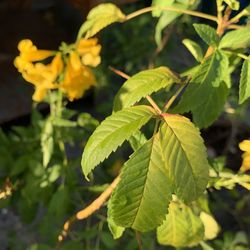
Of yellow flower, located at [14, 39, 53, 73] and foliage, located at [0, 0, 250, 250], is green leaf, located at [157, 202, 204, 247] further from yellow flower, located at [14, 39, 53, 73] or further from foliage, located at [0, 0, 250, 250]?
yellow flower, located at [14, 39, 53, 73]

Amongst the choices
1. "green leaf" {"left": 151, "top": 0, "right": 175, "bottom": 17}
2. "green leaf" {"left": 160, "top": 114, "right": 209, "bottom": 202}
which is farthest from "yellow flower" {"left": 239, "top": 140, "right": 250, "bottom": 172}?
A: "green leaf" {"left": 151, "top": 0, "right": 175, "bottom": 17}

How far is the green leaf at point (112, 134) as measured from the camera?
95 cm

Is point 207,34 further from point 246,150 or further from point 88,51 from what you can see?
point 88,51

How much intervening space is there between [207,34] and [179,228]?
53cm

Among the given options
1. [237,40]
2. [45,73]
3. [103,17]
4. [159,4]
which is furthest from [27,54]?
[237,40]

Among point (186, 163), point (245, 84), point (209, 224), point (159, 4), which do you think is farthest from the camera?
point (209, 224)

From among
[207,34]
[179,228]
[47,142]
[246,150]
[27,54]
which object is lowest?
[179,228]

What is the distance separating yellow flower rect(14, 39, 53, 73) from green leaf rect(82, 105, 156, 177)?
52cm

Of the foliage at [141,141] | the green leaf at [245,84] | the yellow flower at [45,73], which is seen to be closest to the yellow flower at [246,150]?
the foliage at [141,141]

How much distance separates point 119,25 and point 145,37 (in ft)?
0.73

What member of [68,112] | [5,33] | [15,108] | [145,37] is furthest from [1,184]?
[5,33]

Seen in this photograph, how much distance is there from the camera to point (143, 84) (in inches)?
43.7

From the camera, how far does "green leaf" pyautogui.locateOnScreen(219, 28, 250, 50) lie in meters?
1.12

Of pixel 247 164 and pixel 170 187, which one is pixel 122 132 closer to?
pixel 170 187
